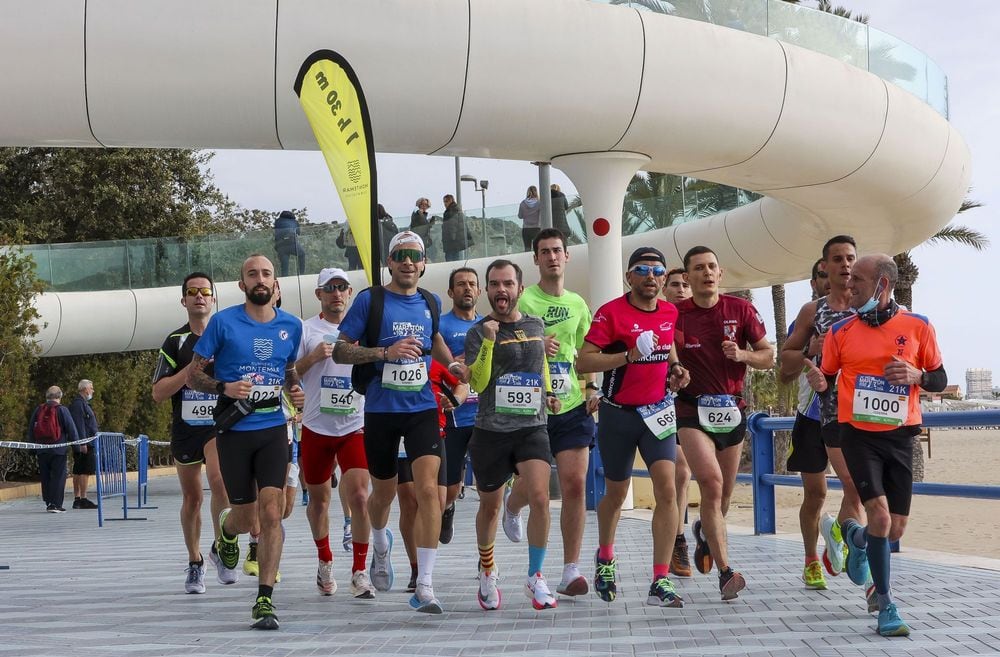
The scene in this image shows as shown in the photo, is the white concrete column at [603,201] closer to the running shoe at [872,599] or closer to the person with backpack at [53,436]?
the person with backpack at [53,436]

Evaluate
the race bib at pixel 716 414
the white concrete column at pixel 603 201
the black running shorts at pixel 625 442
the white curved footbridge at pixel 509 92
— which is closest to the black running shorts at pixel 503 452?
the black running shorts at pixel 625 442

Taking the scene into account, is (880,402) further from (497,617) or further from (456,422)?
(456,422)

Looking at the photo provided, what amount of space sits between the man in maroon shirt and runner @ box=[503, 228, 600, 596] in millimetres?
594

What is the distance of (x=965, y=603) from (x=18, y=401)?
20.3 metres

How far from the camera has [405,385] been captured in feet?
22.3

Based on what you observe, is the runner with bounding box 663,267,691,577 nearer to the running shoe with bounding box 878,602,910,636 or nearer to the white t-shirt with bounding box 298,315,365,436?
the white t-shirt with bounding box 298,315,365,436

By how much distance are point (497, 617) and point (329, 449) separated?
1807 mm

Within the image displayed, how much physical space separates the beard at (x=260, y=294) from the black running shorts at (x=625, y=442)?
1936 millimetres

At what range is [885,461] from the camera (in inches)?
236

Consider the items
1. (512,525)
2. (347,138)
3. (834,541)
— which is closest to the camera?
(834,541)

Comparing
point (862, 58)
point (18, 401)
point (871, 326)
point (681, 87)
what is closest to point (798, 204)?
point (862, 58)

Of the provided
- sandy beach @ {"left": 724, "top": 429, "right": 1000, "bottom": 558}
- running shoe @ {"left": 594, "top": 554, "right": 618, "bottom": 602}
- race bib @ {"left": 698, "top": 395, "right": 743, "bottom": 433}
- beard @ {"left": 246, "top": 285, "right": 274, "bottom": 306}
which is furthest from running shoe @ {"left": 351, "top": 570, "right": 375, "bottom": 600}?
sandy beach @ {"left": 724, "top": 429, "right": 1000, "bottom": 558}

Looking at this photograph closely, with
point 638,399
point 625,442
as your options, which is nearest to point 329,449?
point 625,442

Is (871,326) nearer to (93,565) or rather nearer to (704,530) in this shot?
(704,530)
